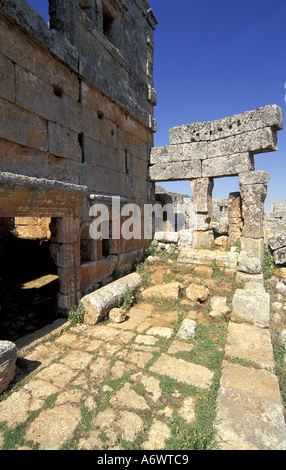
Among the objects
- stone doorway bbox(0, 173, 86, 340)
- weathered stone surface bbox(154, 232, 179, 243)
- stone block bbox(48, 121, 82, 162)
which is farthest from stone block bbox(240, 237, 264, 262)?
stone block bbox(48, 121, 82, 162)

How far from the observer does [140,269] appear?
24.4 ft

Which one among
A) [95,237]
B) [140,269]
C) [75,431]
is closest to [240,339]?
[75,431]

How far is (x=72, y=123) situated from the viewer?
5105 mm

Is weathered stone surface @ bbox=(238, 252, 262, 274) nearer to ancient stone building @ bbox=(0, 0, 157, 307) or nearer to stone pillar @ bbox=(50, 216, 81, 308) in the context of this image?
ancient stone building @ bbox=(0, 0, 157, 307)

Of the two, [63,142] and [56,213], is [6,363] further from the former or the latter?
[63,142]

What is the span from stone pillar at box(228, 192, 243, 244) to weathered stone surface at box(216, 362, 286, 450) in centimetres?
556

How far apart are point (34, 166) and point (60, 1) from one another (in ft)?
11.1

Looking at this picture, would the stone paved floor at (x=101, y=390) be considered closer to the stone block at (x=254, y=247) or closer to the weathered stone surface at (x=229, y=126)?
the stone block at (x=254, y=247)

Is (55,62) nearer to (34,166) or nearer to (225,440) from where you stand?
(34,166)

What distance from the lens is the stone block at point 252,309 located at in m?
4.28

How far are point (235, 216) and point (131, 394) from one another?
6421 mm

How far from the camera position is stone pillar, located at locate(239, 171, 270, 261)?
713 cm

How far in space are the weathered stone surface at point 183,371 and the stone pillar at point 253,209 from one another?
15.7ft

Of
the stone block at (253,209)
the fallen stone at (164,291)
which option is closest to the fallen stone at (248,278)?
the fallen stone at (164,291)
